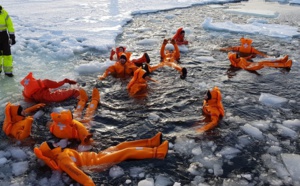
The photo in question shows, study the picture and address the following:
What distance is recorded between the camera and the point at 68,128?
4297 mm

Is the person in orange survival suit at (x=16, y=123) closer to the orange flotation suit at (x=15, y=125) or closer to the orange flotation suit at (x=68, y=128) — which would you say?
the orange flotation suit at (x=15, y=125)

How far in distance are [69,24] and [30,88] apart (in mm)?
7391

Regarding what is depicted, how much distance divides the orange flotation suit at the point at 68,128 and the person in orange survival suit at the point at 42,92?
1.28m

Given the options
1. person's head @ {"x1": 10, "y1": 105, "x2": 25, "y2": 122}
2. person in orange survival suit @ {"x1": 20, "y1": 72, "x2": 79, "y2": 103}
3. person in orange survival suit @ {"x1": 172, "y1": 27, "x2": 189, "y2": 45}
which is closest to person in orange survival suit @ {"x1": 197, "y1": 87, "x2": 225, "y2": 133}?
person in orange survival suit @ {"x1": 20, "y1": 72, "x2": 79, "y2": 103}

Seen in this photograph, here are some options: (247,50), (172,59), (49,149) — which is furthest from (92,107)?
(247,50)

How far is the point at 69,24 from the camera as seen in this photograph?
12180 mm

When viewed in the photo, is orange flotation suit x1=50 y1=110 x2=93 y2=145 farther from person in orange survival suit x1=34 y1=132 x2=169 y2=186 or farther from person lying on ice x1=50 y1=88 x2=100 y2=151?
person in orange survival suit x1=34 y1=132 x2=169 y2=186

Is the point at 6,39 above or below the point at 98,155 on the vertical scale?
above

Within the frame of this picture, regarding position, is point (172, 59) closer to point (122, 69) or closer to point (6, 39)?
point (122, 69)

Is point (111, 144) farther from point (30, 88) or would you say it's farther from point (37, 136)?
point (30, 88)

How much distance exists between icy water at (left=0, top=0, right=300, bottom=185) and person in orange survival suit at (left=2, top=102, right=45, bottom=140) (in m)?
0.14

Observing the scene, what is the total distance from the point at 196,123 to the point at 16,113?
9.21 feet

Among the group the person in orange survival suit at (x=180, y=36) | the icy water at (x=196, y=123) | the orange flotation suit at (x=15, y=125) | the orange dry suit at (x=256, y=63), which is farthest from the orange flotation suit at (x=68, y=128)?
the person in orange survival suit at (x=180, y=36)

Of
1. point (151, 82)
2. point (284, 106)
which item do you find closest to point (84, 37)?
point (151, 82)
